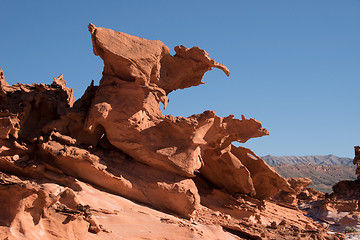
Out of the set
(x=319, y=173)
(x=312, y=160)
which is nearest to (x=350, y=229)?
(x=319, y=173)

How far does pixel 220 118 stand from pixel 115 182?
4331mm

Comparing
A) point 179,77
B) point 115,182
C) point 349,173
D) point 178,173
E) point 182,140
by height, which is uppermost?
point 349,173

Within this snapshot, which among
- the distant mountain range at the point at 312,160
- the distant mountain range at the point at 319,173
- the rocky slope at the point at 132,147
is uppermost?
the distant mountain range at the point at 312,160

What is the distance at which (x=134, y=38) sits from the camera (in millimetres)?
12766

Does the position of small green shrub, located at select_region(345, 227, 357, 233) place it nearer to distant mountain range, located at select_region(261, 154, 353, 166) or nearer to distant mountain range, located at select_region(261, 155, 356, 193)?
distant mountain range, located at select_region(261, 155, 356, 193)

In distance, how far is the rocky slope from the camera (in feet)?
34.0

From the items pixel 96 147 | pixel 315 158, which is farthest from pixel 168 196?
pixel 315 158

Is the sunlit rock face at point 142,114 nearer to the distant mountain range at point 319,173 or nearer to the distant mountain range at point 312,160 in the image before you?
the distant mountain range at point 319,173

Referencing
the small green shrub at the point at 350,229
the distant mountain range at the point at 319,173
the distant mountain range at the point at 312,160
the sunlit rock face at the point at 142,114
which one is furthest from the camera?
the distant mountain range at the point at 312,160

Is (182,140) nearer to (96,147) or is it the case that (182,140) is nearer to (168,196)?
(168,196)

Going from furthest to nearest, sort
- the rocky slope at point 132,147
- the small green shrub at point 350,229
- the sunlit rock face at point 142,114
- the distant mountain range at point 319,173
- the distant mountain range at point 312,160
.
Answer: the distant mountain range at point 312,160
the distant mountain range at point 319,173
the small green shrub at point 350,229
the sunlit rock face at point 142,114
the rocky slope at point 132,147

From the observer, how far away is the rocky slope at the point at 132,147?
1037 centimetres

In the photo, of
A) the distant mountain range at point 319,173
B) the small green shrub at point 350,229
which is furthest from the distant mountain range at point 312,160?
the small green shrub at point 350,229

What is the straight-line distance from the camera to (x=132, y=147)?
12.1 meters
